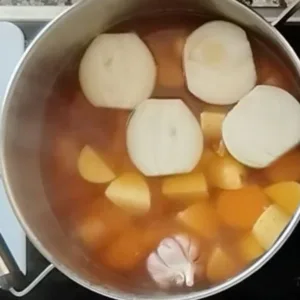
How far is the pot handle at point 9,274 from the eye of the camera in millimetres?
769

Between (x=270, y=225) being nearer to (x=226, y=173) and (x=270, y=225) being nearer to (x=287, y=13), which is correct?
(x=226, y=173)

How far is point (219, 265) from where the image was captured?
769mm

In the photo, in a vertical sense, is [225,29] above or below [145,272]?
above

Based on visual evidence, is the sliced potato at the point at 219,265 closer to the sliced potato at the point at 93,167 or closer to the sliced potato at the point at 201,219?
the sliced potato at the point at 201,219

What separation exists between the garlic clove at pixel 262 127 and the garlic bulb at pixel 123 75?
0.09 m

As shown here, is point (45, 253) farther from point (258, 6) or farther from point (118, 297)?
point (258, 6)

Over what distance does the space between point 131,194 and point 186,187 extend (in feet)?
0.18

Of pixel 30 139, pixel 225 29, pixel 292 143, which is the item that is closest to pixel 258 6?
pixel 225 29

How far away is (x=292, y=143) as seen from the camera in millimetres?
751

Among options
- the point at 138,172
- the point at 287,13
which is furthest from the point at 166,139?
the point at 287,13

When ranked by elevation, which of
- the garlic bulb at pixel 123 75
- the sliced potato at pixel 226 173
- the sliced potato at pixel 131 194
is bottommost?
the sliced potato at pixel 131 194

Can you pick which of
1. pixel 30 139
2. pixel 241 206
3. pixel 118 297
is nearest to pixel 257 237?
pixel 241 206

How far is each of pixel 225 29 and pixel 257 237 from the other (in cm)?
20

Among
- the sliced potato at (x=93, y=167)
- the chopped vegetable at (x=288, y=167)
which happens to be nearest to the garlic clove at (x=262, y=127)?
the chopped vegetable at (x=288, y=167)
